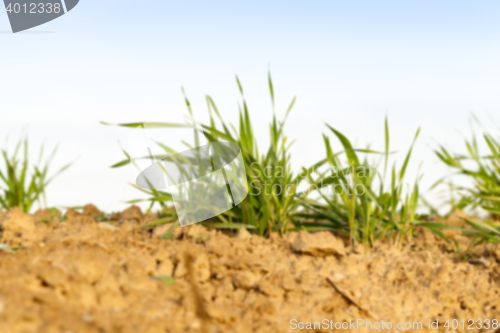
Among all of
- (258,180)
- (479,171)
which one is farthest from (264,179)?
(479,171)

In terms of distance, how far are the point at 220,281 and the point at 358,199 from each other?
3.38 ft

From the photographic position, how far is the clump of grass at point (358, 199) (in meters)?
2.45

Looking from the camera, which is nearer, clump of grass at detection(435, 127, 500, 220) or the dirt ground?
the dirt ground

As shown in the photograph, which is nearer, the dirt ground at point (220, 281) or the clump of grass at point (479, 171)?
the dirt ground at point (220, 281)

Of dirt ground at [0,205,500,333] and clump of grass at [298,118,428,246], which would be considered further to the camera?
clump of grass at [298,118,428,246]

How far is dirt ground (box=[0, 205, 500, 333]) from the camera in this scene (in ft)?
4.29

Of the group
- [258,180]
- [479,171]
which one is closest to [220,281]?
[258,180]

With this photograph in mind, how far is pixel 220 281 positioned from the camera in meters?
1.84

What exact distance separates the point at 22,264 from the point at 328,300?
118 cm

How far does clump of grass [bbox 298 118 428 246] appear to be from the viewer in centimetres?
245

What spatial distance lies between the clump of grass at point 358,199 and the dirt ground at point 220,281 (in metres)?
0.13

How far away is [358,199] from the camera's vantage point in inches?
98.5

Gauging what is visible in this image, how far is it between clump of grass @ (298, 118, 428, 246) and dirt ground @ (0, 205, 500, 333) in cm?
13

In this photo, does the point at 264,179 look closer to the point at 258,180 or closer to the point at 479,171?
the point at 258,180
